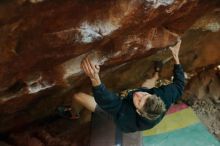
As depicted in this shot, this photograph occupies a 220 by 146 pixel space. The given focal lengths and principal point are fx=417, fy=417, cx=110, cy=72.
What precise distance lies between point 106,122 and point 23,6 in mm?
2251

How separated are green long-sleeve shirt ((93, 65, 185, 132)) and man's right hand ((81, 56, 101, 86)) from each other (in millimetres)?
51

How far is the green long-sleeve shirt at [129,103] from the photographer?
3.37 metres

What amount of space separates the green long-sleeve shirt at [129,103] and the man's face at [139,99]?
12 cm

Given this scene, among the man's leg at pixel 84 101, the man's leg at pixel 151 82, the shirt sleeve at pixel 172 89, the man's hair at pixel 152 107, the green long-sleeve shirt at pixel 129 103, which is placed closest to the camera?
the man's hair at pixel 152 107

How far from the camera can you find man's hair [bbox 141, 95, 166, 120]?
3266 millimetres

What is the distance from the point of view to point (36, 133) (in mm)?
4711

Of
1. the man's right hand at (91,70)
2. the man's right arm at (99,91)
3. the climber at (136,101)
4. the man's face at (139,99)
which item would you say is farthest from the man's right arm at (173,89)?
the man's right hand at (91,70)

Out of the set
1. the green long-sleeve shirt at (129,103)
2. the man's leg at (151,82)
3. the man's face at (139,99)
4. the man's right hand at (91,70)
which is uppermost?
the man's right hand at (91,70)

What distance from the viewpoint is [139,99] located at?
3.42 metres

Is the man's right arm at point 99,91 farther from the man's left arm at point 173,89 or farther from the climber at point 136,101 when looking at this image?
the man's left arm at point 173,89

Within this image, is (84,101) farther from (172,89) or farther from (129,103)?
(172,89)

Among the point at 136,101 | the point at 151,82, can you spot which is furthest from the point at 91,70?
the point at 151,82

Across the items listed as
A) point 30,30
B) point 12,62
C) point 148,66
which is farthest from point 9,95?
point 148,66

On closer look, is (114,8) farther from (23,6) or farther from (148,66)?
(148,66)
